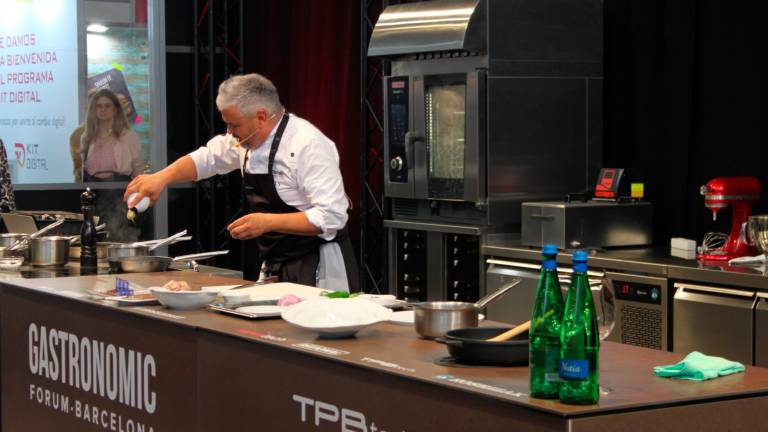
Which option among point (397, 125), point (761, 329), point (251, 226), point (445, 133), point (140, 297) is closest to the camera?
point (140, 297)

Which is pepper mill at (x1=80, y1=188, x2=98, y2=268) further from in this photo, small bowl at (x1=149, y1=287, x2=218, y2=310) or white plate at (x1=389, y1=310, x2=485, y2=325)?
white plate at (x1=389, y1=310, x2=485, y2=325)

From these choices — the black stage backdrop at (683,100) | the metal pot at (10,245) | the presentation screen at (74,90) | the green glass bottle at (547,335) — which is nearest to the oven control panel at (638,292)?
the black stage backdrop at (683,100)

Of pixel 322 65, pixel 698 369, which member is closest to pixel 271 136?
pixel 698 369

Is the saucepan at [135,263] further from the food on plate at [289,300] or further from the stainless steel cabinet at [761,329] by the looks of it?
the stainless steel cabinet at [761,329]

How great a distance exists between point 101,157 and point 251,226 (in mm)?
5051

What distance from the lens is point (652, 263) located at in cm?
506

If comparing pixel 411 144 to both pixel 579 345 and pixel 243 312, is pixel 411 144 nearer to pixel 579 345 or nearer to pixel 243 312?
pixel 243 312

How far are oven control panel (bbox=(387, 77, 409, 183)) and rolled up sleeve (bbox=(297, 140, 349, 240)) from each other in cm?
172

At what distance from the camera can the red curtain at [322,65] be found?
7977 millimetres

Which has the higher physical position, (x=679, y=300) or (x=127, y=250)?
(x=127, y=250)

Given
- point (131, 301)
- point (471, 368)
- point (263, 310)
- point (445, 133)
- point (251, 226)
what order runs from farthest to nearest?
1. point (445, 133)
2. point (251, 226)
3. point (131, 301)
4. point (263, 310)
5. point (471, 368)

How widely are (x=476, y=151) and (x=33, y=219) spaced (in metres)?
2.18

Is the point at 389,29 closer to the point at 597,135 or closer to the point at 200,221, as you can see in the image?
the point at 597,135

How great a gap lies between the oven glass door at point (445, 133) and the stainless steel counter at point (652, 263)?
1.19 ft
